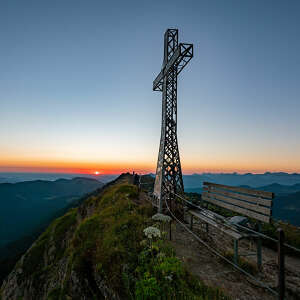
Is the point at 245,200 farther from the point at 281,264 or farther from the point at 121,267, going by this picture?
the point at 121,267

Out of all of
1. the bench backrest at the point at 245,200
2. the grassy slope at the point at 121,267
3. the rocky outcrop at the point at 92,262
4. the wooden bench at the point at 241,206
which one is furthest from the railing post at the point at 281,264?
the rocky outcrop at the point at 92,262

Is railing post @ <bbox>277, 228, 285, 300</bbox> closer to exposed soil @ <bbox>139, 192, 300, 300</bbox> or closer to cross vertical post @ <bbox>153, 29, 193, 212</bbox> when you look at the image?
exposed soil @ <bbox>139, 192, 300, 300</bbox>

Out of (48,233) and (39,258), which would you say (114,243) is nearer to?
(39,258)

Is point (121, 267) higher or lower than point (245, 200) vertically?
lower

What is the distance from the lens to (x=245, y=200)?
182 inches

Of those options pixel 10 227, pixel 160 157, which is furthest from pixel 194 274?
pixel 10 227

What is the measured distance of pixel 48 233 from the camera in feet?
45.4

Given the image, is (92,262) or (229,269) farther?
(92,262)

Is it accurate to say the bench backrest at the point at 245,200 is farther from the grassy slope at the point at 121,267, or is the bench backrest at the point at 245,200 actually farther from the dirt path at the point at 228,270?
the grassy slope at the point at 121,267

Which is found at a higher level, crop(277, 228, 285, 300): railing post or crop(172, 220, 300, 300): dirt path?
crop(277, 228, 285, 300): railing post

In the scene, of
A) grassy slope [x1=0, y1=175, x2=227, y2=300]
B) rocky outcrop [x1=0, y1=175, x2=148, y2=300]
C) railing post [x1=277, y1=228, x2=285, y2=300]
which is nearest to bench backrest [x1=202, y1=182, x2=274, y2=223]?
railing post [x1=277, y1=228, x2=285, y2=300]

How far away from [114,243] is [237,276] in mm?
3400

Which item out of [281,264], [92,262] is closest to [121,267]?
[92,262]

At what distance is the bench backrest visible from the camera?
3945mm
